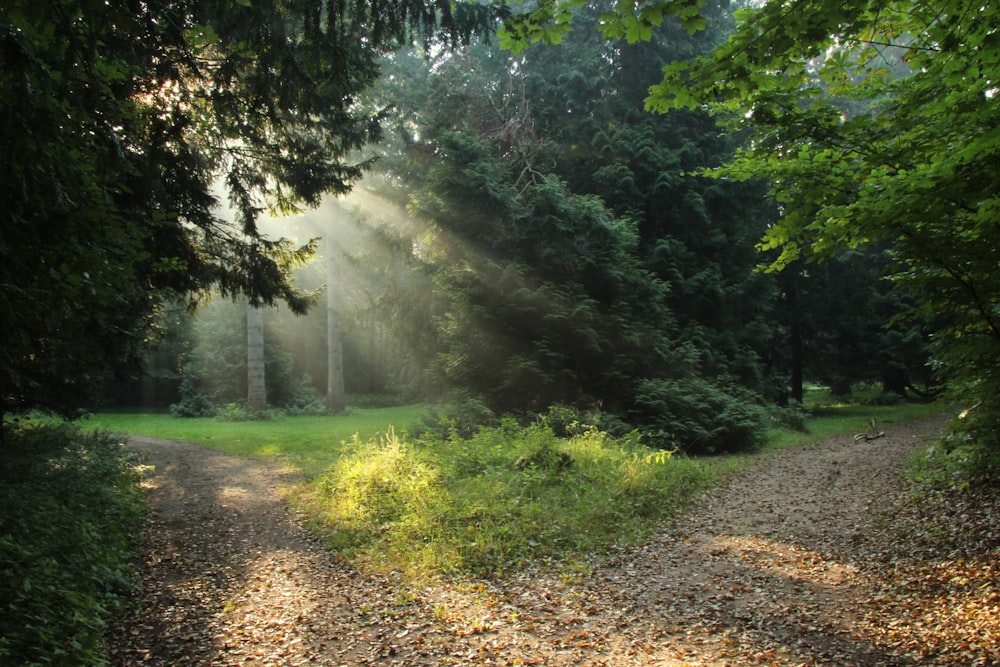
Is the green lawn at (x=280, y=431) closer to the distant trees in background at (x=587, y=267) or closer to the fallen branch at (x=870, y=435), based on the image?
the distant trees in background at (x=587, y=267)

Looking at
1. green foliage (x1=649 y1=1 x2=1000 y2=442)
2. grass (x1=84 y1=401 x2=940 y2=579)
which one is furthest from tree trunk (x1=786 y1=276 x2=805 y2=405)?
green foliage (x1=649 y1=1 x2=1000 y2=442)

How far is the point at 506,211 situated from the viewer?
1580 centimetres

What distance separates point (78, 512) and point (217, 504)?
2343 mm

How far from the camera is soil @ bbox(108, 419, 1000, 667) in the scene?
14.1 ft

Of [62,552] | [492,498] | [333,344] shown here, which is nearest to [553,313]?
[492,498]

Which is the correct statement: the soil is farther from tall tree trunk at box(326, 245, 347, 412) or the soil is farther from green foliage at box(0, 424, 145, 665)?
tall tree trunk at box(326, 245, 347, 412)

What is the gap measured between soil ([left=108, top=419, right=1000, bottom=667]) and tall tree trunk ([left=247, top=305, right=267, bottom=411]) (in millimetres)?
16335

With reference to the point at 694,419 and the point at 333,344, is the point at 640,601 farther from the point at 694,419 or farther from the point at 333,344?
the point at 333,344

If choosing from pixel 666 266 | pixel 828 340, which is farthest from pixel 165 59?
pixel 828 340

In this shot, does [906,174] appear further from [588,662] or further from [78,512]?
[78,512]

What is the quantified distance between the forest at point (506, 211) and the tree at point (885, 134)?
0.10ft

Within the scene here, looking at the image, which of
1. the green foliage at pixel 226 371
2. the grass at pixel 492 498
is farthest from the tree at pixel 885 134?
the green foliage at pixel 226 371

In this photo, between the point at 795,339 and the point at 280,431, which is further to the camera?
the point at 795,339

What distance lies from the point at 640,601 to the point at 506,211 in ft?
39.0
